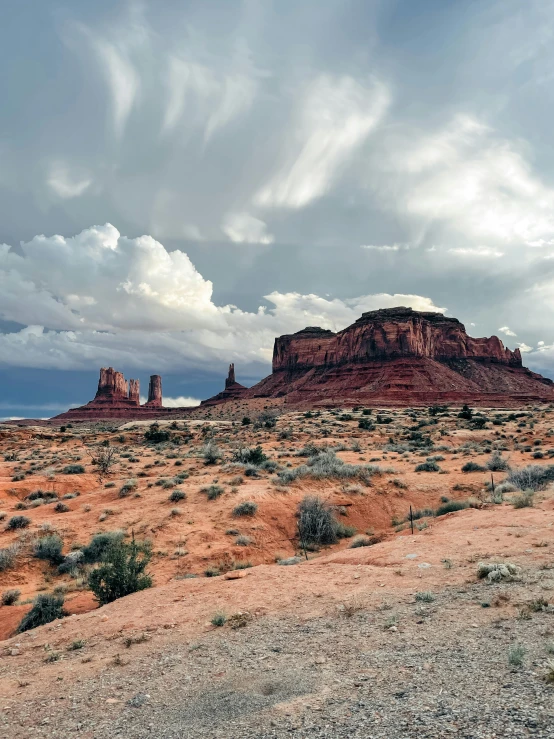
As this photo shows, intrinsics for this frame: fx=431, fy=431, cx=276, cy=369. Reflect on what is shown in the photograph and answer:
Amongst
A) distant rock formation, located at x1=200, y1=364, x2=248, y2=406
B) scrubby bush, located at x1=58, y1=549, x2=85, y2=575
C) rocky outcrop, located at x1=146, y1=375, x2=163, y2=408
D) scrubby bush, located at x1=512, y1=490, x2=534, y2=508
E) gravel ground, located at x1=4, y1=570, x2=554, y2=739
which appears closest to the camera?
gravel ground, located at x1=4, y1=570, x2=554, y2=739

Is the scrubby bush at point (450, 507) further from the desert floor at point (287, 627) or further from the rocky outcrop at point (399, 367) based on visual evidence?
the rocky outcrop at point (399, 367)

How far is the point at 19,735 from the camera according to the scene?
502 cm

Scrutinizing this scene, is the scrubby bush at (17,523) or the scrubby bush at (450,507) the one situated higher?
the scrubby bush at (450,507)

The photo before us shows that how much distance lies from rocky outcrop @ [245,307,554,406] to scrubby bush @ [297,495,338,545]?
75.2 m

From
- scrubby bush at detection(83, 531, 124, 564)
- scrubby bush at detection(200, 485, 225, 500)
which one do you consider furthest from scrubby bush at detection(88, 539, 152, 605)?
scrubby bush at detection(200, 485, 225, 500)

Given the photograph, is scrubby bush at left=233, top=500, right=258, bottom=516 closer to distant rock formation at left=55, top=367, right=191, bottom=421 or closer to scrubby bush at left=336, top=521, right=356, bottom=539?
scrubby bush at left=336, top=521, right=356, bottom=539

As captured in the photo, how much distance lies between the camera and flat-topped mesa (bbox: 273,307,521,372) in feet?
415

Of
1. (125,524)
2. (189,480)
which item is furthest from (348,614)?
(189,480)

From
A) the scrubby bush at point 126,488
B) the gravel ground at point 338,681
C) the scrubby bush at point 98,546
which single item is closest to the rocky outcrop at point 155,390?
the scrubby bush at point 126,488

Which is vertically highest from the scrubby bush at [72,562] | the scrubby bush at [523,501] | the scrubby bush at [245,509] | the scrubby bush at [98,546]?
the scrubby bush at [523,501]

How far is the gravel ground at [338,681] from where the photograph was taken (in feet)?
13.9

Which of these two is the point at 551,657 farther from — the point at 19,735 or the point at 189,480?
the point at 189,480

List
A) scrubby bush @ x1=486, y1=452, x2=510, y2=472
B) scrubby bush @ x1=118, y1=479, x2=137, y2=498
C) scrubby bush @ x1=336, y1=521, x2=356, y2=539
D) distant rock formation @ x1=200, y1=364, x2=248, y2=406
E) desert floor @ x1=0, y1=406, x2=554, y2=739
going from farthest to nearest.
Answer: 1. distant rock formation @ x1=200, y1=364, x2=248, y2=406
2. scrubby bush @ x1=486, y1=452, x2=510, y2=472
3. scrubby bush @ x1=118, y1=479, x2=137, y2=498
4. scrubby bush @ x1=336, y1=521, x2=356, y2=539
5. desert floor @ x1=0, y1=406, x2=554, y2=739

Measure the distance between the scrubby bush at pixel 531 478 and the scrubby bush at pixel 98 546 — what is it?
15795 mm
